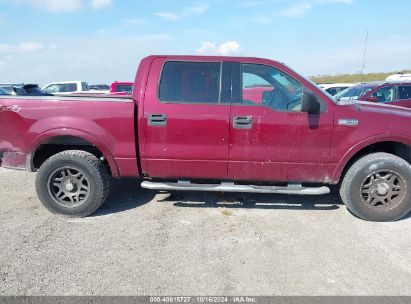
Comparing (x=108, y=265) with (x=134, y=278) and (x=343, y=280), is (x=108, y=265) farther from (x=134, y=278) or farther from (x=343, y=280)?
(x=343, y=280)

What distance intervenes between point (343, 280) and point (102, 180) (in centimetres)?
287

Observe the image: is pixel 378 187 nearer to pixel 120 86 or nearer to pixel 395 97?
pixel 395 97

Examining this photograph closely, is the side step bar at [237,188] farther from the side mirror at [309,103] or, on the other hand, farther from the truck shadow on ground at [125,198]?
the side mirror at [309,103]

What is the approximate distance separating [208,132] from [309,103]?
3.95 ft

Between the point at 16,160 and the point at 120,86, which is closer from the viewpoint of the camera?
the point at 16,160

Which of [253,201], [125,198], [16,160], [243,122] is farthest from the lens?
[125,198]

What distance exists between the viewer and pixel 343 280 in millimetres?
2754

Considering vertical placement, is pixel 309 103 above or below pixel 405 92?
below

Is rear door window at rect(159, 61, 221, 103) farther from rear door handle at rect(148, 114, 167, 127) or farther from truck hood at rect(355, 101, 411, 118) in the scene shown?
truck hood at rect(355, 101, 411, 118)

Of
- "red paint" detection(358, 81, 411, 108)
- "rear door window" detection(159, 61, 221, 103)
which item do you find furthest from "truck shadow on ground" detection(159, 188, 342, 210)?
"red paint" detection(358, 81, 411, 108)

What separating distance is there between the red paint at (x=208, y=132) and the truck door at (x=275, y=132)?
0.01 metres

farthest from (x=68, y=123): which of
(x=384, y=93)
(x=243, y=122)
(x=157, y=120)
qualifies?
(x=384, y=93)

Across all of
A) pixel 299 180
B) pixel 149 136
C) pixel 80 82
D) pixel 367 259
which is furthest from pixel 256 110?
pixel 80 82

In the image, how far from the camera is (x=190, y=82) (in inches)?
152
